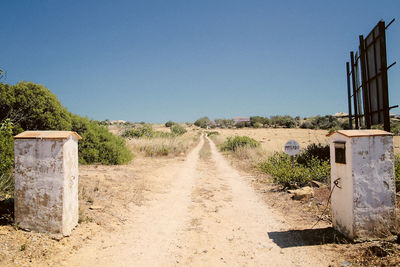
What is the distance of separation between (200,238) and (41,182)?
2.77m

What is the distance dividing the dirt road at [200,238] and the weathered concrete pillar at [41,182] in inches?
29.1

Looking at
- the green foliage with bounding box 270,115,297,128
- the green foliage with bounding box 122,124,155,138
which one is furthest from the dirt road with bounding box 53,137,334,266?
the green foliage with bounding box 270,115,297,128

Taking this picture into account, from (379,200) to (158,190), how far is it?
6271 mm

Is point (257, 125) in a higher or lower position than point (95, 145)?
higher

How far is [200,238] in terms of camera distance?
454cm

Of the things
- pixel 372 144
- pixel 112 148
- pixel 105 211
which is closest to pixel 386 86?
pixel 372 144

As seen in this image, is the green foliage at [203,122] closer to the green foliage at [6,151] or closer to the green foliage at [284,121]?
the green foliage at [284,121]

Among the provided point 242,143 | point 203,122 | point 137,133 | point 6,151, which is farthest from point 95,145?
point 203,122

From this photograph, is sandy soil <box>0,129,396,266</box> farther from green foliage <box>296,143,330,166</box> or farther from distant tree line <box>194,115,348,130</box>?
distant tree line <box>194,115,348,130</box>

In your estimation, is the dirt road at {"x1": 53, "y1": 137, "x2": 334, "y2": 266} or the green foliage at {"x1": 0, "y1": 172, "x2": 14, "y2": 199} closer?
the dirt road at {"x1": 53, "y1": 137, "x2": 334, "y2": 266}

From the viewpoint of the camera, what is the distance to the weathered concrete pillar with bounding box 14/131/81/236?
158 inches

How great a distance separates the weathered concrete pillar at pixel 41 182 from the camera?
4020mm

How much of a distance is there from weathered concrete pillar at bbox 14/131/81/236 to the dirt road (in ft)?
2.43

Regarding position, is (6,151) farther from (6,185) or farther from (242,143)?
(242,143)
